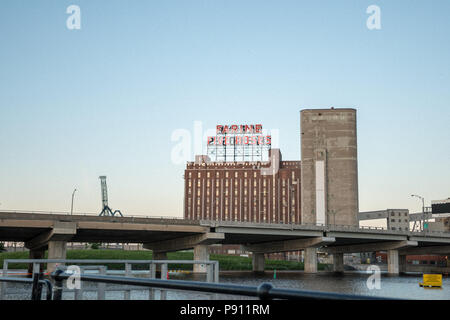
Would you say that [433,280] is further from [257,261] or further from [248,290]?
[257,261]

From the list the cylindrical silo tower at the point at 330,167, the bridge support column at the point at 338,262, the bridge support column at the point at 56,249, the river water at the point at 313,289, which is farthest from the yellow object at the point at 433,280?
the cylindrical silo tower at the point at 330,167

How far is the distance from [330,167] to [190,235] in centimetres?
10314

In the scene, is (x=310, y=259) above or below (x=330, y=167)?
below

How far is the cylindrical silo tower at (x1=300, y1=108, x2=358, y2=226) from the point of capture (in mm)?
181625

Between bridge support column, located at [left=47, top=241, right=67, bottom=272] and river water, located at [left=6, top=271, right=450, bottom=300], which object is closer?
river water, located at [left=6, top=271, right=450, bottom=300]

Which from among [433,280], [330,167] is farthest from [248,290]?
[330,167]

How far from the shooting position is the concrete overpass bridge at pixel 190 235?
74.6m

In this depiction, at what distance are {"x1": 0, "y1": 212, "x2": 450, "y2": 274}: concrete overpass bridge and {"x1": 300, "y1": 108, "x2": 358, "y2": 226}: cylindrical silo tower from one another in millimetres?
55084

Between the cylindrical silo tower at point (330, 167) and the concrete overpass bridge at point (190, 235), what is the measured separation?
55.1m

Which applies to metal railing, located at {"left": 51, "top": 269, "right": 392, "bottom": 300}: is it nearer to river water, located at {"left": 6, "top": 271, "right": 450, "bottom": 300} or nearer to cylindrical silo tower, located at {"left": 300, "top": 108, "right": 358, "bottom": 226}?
river water, located at {"left": 6, "top": 271, "right": 450, "bottom": 300}

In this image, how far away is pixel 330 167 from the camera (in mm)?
183750

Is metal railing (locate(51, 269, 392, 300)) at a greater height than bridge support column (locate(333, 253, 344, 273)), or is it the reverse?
metal railing (locate(51, 269, 392, 300))

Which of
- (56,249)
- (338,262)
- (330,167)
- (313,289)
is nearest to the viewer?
(313,289)

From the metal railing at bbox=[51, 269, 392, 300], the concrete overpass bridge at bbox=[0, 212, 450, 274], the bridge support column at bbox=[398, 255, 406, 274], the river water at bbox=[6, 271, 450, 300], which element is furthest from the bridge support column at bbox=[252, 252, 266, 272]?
the metal railing at bbox=[51, 269, 392, 300]
